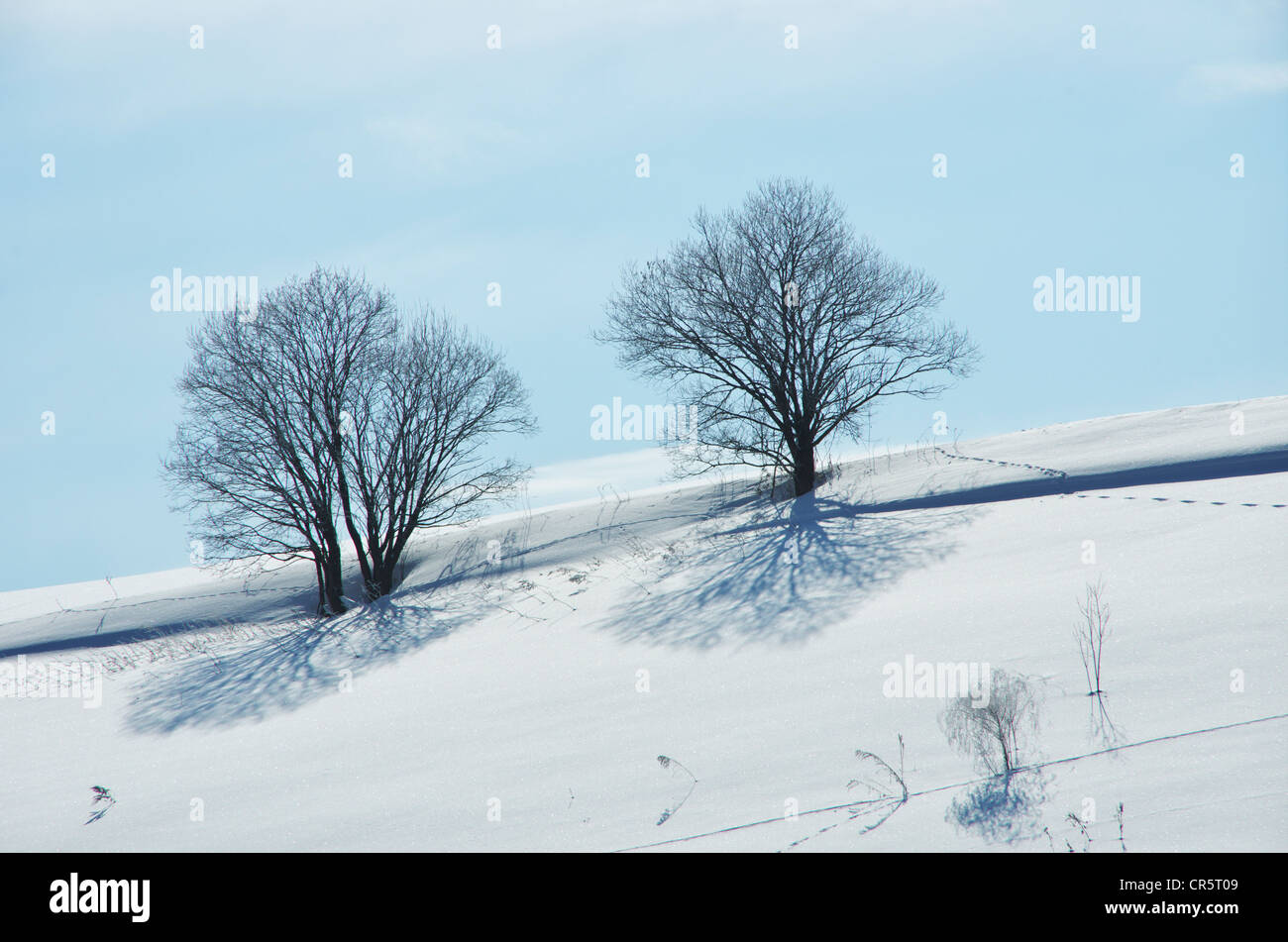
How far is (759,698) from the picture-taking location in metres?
7.70

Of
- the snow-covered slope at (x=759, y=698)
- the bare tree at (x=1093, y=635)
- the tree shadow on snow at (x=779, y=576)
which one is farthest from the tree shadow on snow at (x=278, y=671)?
the bare tree at (x=1093, y=635)

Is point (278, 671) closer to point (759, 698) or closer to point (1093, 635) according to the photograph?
point (759, 698)

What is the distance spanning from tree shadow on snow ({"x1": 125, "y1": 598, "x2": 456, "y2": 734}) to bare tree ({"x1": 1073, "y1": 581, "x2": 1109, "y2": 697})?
824 centimetres

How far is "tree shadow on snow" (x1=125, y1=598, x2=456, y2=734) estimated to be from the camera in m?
10.5

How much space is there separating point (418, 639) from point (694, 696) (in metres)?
5.63

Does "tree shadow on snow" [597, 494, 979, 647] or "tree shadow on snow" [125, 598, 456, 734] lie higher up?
"tree shadow on snow" [597, 494, 979, 647]

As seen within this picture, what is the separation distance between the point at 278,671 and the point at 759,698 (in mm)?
7390

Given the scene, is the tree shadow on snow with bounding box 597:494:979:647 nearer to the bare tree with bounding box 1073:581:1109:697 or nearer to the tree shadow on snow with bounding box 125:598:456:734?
the bare tree with bounding box 1073:581:1109:697

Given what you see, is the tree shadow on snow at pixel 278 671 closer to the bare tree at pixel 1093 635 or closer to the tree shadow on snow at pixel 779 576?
the tree shadow on snow at pixel 779 576

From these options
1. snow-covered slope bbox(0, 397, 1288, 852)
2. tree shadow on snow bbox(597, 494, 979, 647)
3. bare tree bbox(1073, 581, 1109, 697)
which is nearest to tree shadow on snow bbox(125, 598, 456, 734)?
snow-covered slope bbox(0, 397, 1288, 852)

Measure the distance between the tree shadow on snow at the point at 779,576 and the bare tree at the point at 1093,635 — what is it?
2540 mm

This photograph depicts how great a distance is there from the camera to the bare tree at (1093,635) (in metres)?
6.58
